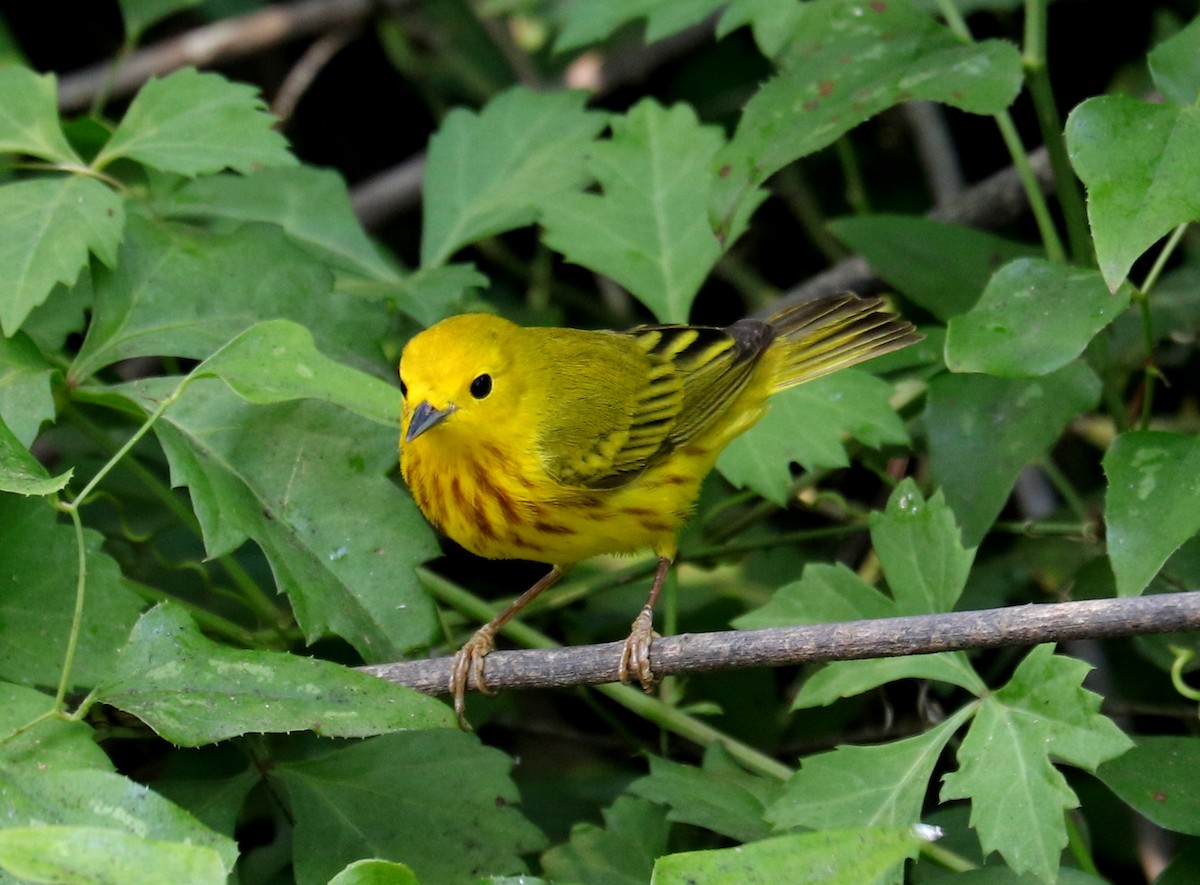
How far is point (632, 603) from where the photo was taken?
11.6ft

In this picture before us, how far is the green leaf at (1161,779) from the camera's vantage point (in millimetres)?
2223

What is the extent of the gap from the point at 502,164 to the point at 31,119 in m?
1.18

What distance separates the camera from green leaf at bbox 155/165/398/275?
3.36 metres

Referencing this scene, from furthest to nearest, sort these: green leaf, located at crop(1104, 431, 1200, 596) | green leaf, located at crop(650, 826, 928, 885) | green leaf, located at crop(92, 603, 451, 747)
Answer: green leaf, located at crop(1104, 431, 1200, 596), green leaf, located at crop(92, 603, 451, 747), green leaf, located at crop(650, 826, 928, 885)

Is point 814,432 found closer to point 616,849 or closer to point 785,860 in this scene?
point 616,849

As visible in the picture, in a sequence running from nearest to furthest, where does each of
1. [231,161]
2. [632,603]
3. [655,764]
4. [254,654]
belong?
[254,654], [655,764], [231,161], [632,603]

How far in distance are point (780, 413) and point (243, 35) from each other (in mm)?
2708

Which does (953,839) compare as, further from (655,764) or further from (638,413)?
(638,413)

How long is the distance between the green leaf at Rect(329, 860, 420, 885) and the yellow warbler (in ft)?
2.13

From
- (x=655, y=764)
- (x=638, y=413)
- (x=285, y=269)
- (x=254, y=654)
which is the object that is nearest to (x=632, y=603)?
(x=638, y=413)

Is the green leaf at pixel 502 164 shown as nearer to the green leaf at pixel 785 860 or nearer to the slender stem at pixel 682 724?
the slender stem at pixel 682 724

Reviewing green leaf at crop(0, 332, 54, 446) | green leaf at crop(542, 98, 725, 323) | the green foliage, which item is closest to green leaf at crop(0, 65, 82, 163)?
the green foliage

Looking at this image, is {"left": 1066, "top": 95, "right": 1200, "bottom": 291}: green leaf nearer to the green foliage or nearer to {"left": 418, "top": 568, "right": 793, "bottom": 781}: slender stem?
the green foliage

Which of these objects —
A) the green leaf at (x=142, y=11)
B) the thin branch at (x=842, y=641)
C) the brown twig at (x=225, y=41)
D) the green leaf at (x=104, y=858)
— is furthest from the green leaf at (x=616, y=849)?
the brown twig at (x=225, y=41)
